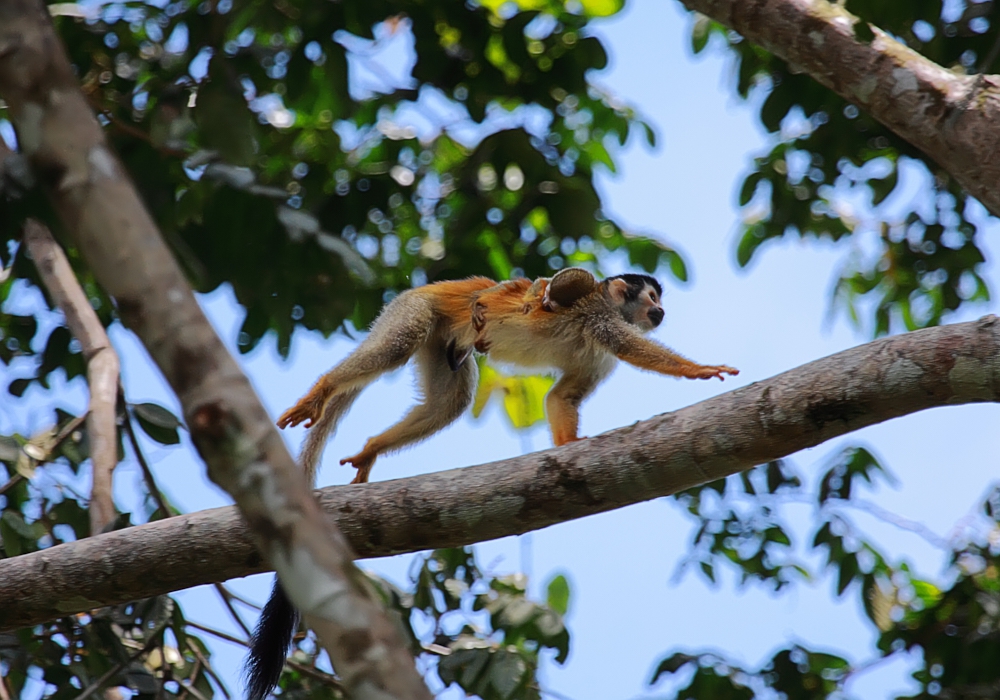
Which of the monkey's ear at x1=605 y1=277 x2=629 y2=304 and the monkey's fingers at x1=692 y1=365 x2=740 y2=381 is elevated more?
the monkey's ear at x1=605 y1=277 x2=629 y2=304

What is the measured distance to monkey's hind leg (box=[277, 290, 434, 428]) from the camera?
3.99 m

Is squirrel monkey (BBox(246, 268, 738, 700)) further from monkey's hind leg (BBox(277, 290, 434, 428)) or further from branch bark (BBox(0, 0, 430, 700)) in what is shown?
branch bark (BBox(0, 0, 430, 700))

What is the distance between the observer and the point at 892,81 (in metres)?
3.66

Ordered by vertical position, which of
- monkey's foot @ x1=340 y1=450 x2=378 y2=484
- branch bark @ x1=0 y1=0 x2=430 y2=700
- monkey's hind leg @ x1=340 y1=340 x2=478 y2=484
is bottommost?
branch bark @ x1=0 y1=0 x2=430 y2=700

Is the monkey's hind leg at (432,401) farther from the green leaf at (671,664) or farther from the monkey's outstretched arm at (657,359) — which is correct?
the green leaf at (671,664)

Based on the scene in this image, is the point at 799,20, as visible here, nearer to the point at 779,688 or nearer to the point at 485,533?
the point at 485,533

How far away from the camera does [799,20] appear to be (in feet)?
12.3

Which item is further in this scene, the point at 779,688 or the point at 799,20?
the point at 779,688

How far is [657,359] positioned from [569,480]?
1228 millimetres

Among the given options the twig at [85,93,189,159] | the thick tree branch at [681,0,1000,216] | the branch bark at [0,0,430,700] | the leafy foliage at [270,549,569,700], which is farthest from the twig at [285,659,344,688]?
the thick tree branch at [681,0,1000,216]

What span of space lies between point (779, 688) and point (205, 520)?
292 cm

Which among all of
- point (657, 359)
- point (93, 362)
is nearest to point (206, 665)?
point (93, 362)

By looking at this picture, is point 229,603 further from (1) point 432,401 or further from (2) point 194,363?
(2) point 194,363

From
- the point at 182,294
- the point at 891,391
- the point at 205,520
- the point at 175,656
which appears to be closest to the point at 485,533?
the point at 205,520
